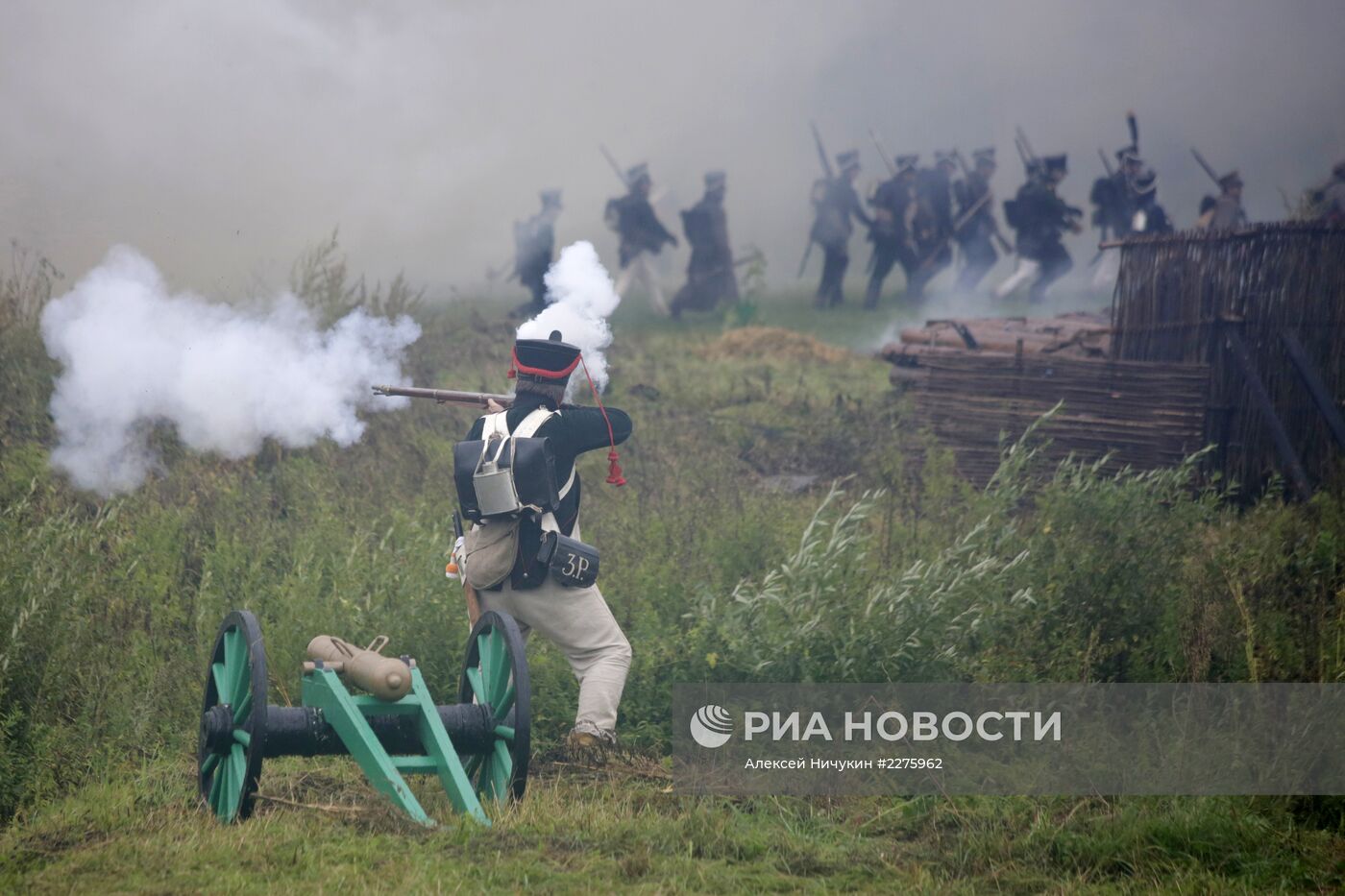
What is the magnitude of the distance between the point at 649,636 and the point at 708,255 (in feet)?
43.5

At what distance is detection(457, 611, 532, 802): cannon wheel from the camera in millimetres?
4824

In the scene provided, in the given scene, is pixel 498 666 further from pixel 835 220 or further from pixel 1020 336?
pixel 835 220

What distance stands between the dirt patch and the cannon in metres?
11.4

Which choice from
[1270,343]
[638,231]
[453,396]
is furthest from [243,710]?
[638,231]

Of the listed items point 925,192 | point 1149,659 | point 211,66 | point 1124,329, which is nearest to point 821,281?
point 925,192

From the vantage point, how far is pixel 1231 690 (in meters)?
6.38

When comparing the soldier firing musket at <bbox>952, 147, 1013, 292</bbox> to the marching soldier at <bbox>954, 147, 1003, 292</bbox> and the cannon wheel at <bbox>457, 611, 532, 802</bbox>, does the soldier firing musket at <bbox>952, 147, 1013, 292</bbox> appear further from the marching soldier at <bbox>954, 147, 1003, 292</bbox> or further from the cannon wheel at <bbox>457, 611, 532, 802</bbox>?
the cannon wheel at <bbox>457, 611, 532, 802</bbox>

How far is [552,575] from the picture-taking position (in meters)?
5.71

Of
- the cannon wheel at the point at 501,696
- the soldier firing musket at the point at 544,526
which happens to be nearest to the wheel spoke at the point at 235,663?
the cannon wheel at the point at 501,696

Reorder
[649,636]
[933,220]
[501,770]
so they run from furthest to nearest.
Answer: [933,220]
[649,636]
[501,770]

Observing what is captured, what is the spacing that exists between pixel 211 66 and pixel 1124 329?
7854mm

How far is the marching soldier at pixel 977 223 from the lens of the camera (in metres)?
20.4

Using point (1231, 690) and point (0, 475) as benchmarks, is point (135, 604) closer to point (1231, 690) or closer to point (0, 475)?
point (0, 475)

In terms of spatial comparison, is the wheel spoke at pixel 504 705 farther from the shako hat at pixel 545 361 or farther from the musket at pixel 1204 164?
the musket at pixel 1204 164
